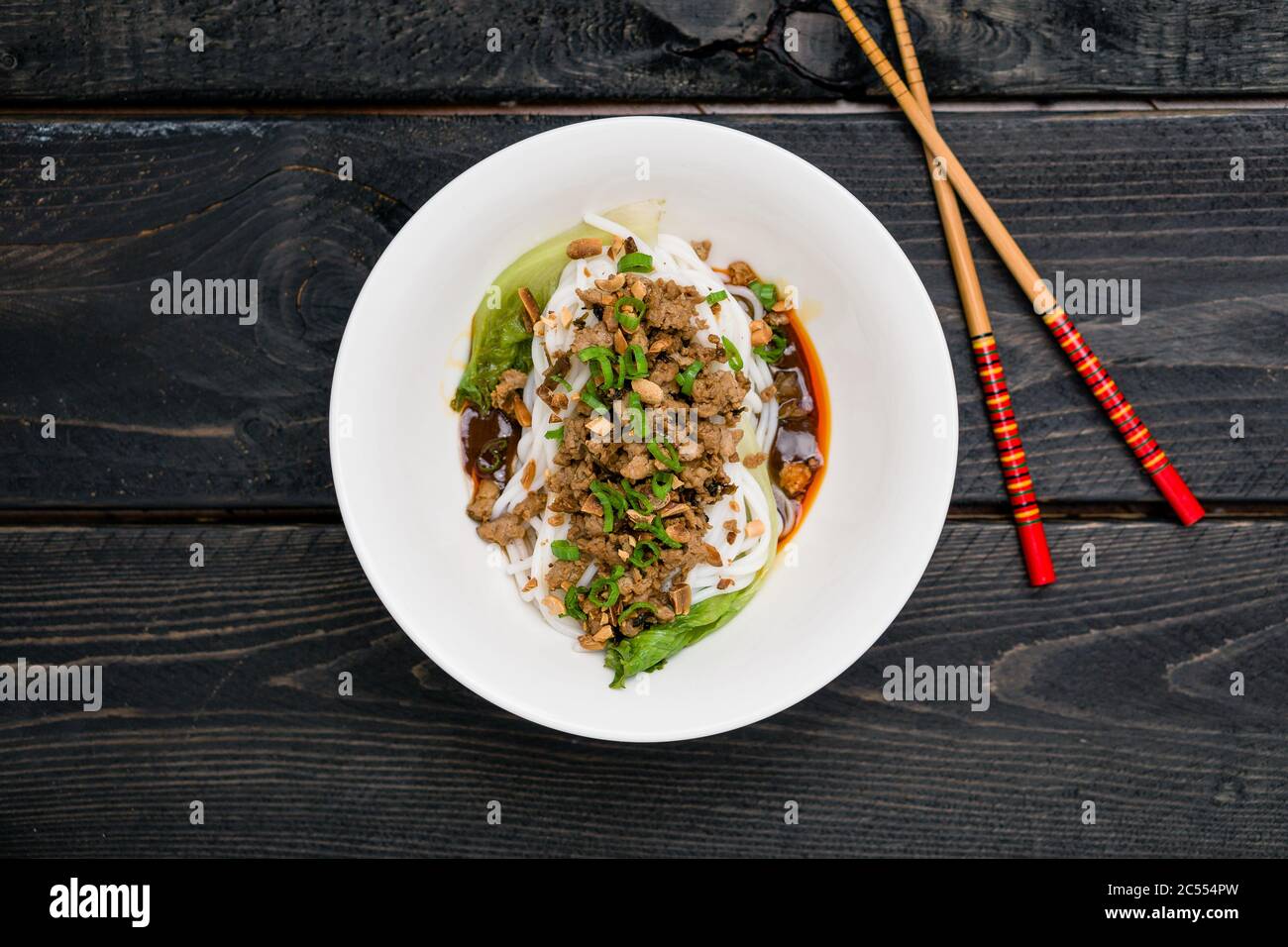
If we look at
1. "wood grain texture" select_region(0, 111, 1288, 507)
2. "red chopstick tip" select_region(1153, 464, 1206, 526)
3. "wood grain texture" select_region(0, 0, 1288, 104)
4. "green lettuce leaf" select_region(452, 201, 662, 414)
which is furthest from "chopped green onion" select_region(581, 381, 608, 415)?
"red chopstick tip" select_region(1153, 464, 1206, 526)

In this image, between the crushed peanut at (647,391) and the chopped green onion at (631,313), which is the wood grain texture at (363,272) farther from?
the crushed peanut at (647,391)

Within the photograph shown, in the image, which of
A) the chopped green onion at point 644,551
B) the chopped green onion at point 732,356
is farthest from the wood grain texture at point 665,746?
the chopped green onion at point 732,356

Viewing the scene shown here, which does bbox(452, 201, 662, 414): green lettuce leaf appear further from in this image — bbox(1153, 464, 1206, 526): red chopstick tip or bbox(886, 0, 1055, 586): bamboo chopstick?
bbox(1153, 464, 1206, 526): red chopstick tip

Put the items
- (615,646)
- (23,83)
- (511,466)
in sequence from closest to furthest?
(615,646), (511,466), (23,83)

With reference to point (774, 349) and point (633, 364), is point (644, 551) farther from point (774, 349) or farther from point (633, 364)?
point (774, 349)
